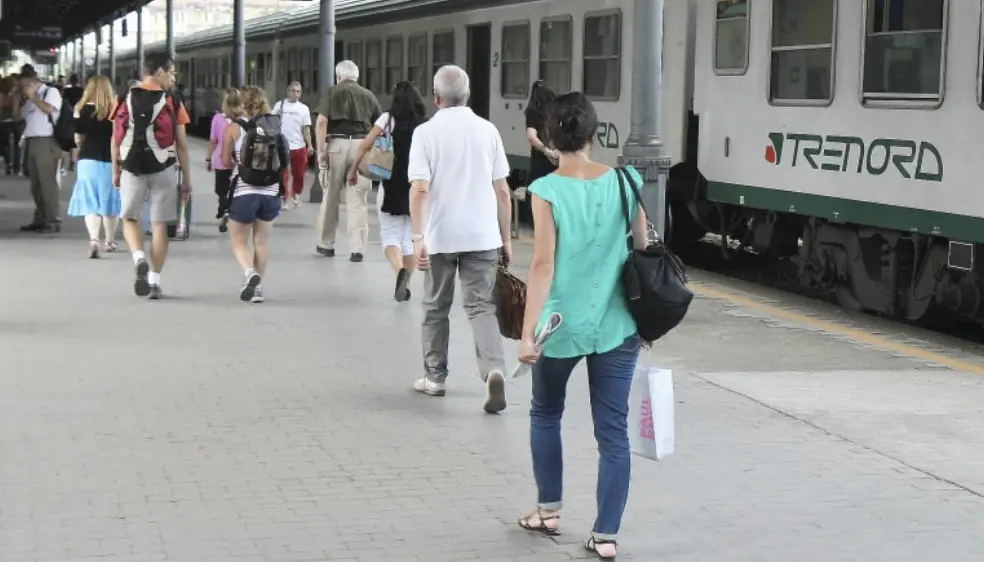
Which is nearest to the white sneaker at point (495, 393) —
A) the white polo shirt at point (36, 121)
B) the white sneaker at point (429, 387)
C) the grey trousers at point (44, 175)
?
the white sneaker at point (429, 387)

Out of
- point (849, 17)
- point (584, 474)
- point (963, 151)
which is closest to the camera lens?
point (584, 474)

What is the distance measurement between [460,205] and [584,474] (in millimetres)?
1861

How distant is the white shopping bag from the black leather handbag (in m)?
0.15

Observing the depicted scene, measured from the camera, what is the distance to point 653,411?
566cm

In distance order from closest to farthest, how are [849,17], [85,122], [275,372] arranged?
[275,372]
[849,17]
[85,122]

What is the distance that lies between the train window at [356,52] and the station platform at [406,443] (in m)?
15.7

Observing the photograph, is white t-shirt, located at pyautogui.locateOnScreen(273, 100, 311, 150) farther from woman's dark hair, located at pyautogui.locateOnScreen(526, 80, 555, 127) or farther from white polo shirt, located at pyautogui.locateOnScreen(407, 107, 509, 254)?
white polo shirt, located at pyautogui.locateOnScreen(407, 107, 509, 254)

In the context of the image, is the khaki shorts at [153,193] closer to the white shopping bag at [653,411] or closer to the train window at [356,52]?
the white shopping bag at [653,411]

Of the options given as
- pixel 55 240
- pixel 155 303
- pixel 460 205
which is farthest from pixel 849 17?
pixel 55 240

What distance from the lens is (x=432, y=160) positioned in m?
8.12

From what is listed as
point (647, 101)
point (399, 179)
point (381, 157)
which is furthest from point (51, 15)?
point (647, 101)

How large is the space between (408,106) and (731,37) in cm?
413

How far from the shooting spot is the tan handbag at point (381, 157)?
35.8 feet

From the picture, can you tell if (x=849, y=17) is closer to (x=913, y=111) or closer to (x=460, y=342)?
(x=913, y=111)
